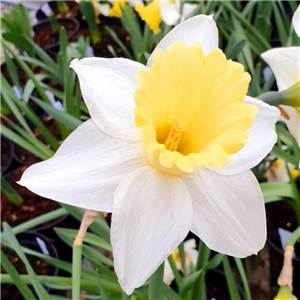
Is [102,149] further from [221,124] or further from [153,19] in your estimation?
[153,19]

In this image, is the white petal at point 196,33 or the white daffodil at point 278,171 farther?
the white daffodil at point 278,171

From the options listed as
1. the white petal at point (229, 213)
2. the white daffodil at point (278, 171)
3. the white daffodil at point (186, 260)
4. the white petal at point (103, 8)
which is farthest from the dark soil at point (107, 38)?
the white petal at point (229, 213)

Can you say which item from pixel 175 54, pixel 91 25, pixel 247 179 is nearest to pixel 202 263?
pixel 247 179

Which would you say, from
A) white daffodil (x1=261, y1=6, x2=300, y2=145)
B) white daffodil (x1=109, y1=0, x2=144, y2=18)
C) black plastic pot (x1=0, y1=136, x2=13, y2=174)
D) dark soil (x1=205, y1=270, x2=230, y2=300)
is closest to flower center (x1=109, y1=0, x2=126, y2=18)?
white daffodil (x1=109, y1=0, x2=144, y2=18)

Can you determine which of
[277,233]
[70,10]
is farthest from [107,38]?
[277,233]

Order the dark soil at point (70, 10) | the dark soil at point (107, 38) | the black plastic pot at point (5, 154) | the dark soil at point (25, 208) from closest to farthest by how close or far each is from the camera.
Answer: the dark soil at point (25, 208), the black plastic pot at point (5, 154), the dark soil at point (107, 38), the dark soil at point (70, 10)

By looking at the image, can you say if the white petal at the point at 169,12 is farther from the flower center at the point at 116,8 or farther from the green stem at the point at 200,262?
the green stem at the point at 200,262
